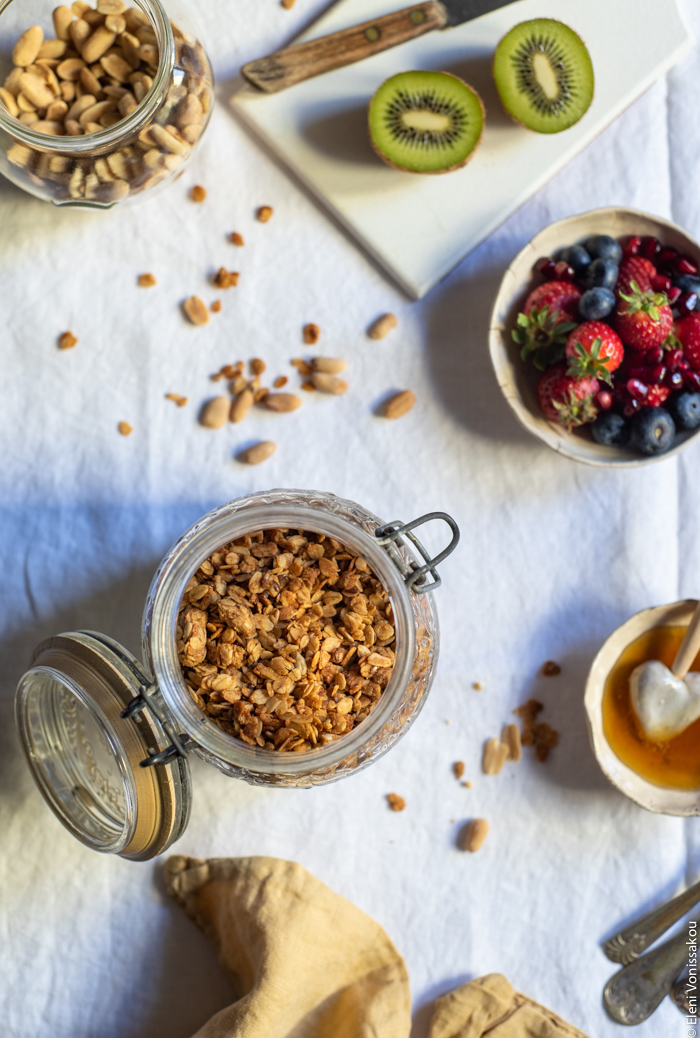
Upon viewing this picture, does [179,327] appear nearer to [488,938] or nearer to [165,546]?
[165,546]

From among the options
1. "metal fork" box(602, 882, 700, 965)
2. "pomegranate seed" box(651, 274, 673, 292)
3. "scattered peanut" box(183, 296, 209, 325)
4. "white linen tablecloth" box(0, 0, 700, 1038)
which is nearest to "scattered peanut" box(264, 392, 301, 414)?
"white linen tablecloth" box(0, 0, 700, 1038)

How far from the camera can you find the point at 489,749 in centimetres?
108

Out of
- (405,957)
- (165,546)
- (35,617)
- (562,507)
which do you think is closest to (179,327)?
(165,546)

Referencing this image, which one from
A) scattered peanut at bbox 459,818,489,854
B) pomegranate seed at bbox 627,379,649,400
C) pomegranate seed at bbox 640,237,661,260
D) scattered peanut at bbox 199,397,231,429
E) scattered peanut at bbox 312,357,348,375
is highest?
scattered peanut at bbox 199,397,231,429

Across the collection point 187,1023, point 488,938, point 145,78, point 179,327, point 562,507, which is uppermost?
point 145,78

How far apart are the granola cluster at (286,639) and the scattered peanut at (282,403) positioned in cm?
25

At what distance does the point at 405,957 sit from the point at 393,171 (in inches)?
39.2

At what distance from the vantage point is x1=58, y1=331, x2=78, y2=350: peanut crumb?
107 cm

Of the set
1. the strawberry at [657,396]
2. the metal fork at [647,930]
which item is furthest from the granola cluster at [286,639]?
the metal fork at [647,930]

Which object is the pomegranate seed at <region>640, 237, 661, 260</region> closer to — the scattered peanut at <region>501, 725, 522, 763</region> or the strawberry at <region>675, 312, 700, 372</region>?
the strawberry at <region>675, 312, 700, 372</region>

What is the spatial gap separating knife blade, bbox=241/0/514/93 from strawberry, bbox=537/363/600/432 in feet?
1.53

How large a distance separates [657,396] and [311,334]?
1.42ft

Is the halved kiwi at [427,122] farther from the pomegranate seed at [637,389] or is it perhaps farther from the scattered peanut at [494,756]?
the scattered peanut at [494,756]

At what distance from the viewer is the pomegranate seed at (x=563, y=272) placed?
1.03m
